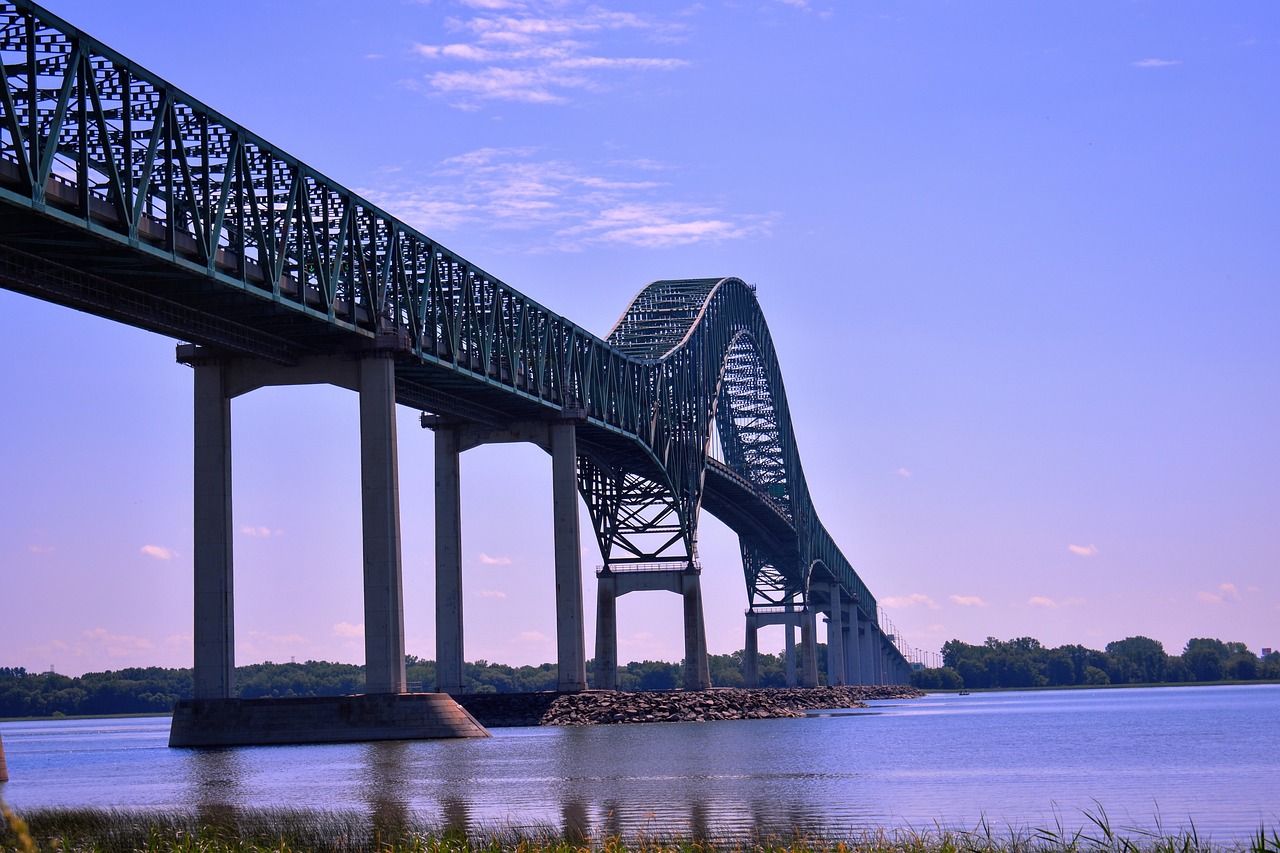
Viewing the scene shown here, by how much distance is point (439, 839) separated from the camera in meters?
26.7

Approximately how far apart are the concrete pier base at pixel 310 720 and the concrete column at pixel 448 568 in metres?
24.4

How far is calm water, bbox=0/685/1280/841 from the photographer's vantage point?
35.3 meters

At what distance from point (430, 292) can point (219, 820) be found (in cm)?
4868

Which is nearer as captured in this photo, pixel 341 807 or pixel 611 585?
pixel 341 807

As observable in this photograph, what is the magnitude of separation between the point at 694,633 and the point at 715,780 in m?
74.7

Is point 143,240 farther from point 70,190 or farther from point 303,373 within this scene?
point 303,373

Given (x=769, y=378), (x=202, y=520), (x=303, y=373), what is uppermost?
(x=769, y=378)

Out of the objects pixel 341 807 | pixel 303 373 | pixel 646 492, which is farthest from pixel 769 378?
pixel 341 807

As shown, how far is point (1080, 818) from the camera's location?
34594 mm

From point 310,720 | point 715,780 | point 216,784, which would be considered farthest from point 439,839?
point 310,720

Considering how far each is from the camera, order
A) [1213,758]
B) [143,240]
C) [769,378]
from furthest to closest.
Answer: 1. [769,378]
2. [1213,758]
3. [143,240]

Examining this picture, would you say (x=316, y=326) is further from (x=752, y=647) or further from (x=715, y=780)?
(x=752, y=647)

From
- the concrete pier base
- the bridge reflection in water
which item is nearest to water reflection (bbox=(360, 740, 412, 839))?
the bridge reflection in water

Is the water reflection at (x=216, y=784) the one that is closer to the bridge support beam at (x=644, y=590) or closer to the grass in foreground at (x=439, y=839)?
the grass in foreground at (x=439, y=839)
